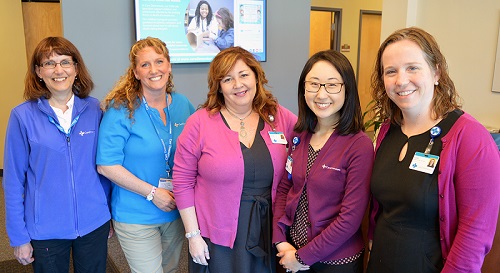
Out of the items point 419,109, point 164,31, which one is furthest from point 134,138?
point 164,31

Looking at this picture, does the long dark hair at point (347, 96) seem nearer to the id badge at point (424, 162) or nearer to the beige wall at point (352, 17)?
the id badge at point (424, 162)

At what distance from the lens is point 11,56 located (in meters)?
4.99

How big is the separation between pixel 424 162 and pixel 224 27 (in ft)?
10.2

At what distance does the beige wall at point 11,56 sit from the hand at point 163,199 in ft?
13.8

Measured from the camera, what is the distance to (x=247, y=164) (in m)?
1.67

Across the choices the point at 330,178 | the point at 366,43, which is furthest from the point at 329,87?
the point at 366,43

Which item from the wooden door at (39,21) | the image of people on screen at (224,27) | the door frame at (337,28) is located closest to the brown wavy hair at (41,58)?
the image of people on screen at (224,27)

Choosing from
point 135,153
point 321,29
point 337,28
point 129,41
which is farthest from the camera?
point 321,29

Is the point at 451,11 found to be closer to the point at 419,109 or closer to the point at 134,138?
the point at 419,109

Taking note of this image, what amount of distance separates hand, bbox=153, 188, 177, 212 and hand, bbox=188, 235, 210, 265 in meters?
0.24

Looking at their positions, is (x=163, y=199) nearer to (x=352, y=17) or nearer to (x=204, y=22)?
(x=204, y=22)

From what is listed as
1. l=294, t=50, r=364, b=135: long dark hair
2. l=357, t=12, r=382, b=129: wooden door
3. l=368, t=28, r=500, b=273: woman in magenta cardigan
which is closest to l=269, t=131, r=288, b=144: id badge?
l=294, t=50, r=364, b=135: long dark hair

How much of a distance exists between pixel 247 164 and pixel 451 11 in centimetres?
346

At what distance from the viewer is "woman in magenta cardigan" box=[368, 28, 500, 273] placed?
1143 mm
